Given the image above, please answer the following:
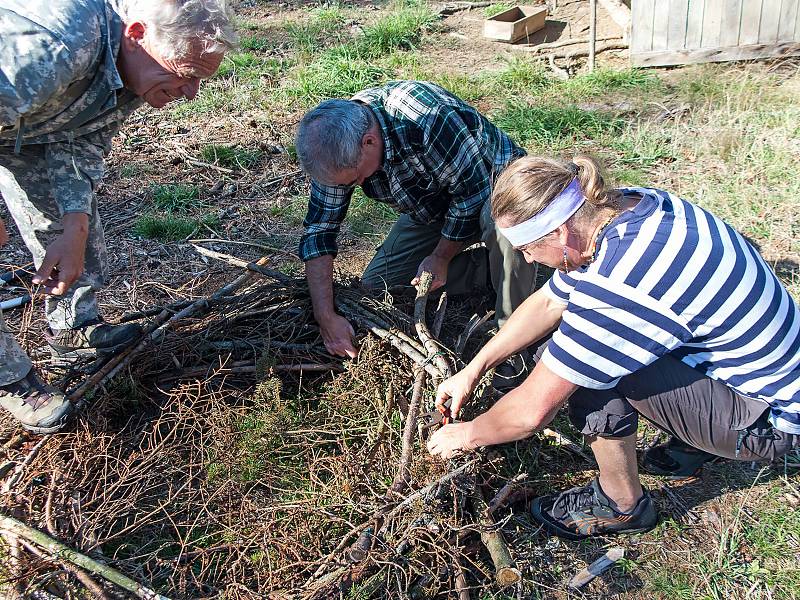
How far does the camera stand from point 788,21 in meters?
5.92

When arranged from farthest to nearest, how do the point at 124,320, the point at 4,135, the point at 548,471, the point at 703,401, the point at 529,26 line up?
the point at 529,26 < the point at 124,320 < the point at 548,471 < the point at 4,135 < the point at 703,401

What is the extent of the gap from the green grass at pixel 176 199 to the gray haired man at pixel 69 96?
1692mm

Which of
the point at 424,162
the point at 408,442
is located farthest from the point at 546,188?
the point at 424,162

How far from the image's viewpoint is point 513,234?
2.05 m

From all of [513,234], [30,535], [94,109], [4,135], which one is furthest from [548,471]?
[4,135]

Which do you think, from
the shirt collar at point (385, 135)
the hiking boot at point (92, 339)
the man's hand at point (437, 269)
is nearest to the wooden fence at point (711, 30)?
the man's hand at point (437, 269)

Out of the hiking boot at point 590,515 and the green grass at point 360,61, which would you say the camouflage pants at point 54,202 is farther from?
the green grass at point 360,61

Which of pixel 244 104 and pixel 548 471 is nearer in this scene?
pixel 548 471

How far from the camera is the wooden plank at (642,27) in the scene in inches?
242

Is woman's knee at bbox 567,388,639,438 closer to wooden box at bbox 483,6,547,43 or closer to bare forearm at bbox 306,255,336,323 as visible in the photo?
bare forearm at bbox 306,255,336,323

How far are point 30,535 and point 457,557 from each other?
1.40m

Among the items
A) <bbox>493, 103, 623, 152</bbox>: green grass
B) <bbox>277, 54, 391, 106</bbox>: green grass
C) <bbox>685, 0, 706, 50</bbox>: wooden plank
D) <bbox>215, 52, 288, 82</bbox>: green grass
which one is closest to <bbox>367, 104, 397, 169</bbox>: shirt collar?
<bbox>493, 103, 623, 152</bbox>: green grass

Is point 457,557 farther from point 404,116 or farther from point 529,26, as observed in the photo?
point 529,26

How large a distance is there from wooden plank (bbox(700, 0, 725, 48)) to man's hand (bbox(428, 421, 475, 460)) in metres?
5.24
